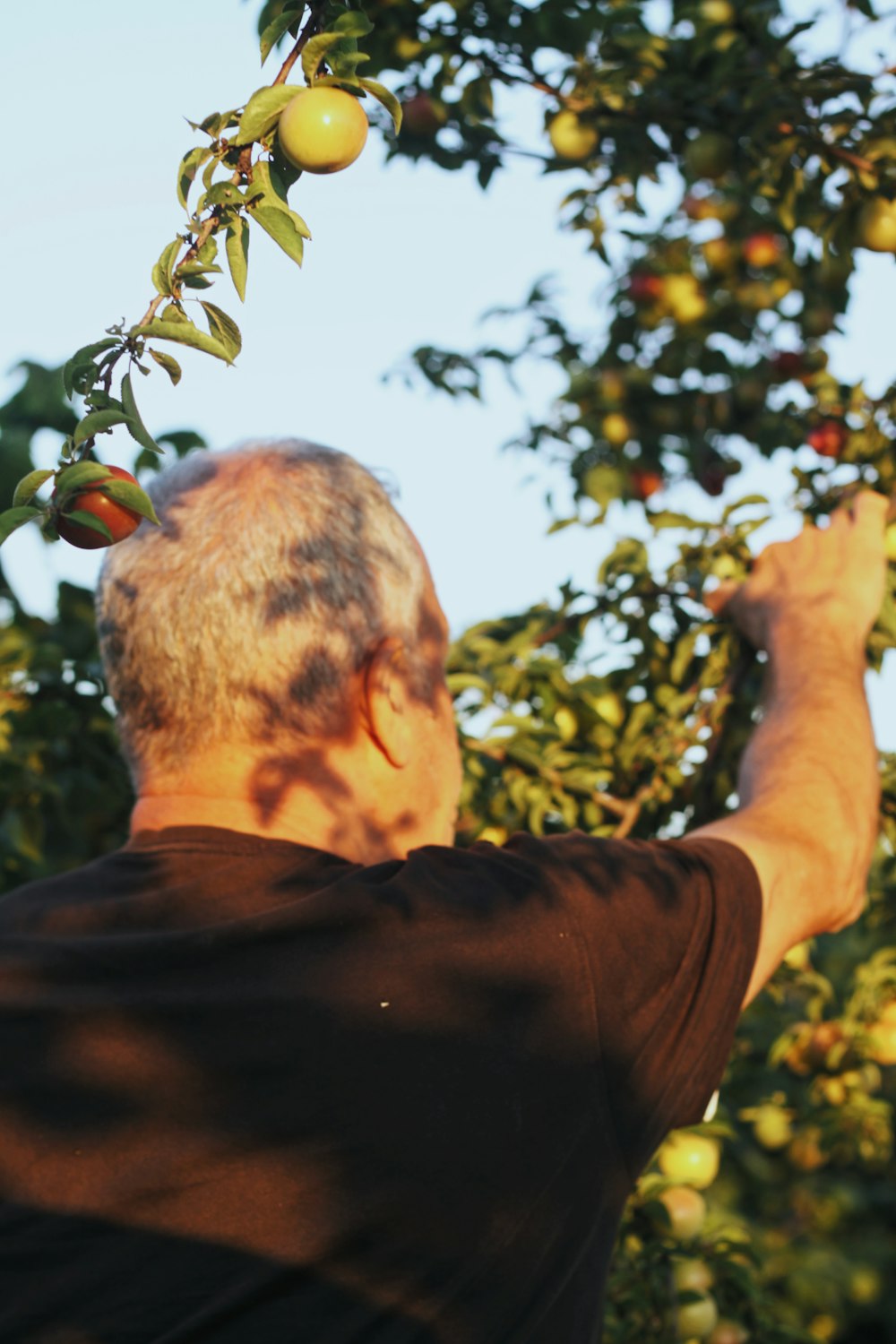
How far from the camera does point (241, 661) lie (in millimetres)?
1603

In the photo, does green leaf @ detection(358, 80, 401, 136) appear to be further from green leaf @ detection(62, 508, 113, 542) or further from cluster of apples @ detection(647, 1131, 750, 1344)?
cluster of apples @ detection(647, 1131, 750, 1344)

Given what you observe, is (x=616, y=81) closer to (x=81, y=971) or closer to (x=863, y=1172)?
(x=81, y=971)

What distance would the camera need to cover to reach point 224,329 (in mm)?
1116

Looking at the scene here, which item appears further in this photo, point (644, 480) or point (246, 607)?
point (644, 480)

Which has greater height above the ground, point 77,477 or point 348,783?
point 77,477

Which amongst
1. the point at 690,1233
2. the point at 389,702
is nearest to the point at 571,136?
the point at 389,702

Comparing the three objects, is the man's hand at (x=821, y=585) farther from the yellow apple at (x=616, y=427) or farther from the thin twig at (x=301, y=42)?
the yellow apple at (x=616, y=427)

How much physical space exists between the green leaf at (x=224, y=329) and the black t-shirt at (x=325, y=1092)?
0.55m

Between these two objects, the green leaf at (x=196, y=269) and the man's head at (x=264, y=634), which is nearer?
the green leaf at (x=196, y=269)

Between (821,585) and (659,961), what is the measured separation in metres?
0.88

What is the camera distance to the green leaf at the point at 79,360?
108 cm

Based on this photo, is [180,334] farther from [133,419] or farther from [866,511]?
[866,511]

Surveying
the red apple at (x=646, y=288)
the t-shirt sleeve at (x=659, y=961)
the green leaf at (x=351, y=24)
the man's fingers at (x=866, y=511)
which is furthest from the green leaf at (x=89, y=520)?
the red apple at (x=646, y=288)

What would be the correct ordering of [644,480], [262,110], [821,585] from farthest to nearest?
1. [644,480]
2. [821,585]
3. [262,110]
